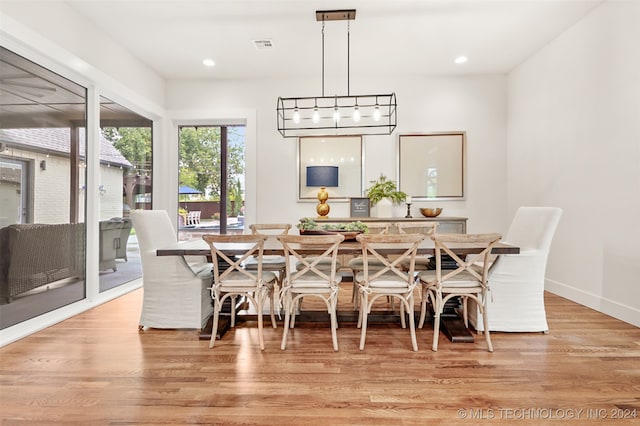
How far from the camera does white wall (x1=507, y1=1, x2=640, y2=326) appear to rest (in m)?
2.87

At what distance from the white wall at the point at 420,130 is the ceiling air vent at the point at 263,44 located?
933mm

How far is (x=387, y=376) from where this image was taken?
197 centimetres

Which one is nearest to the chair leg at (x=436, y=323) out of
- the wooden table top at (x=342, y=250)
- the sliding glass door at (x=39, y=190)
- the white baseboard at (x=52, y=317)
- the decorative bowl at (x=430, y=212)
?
the wooden table top at (x=342, y=250)

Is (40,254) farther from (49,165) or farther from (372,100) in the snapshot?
(372,100)

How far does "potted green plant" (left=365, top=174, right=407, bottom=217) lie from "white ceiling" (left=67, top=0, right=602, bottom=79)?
162cm

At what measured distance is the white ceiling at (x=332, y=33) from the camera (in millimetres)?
3120

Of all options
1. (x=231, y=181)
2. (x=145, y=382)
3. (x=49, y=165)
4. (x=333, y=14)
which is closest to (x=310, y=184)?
(x=231, y=181)

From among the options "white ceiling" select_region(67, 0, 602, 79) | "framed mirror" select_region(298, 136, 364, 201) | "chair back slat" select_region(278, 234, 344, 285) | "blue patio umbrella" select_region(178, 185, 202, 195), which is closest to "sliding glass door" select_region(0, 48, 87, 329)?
"white ceiling" select_region(67, 0, 602, 79)

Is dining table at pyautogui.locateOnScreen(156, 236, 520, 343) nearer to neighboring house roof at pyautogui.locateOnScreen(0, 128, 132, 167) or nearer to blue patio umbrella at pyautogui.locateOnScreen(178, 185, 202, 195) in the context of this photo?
neighboring house roof at pyautogui.locateOnScreen(0, 128, 132, 167)

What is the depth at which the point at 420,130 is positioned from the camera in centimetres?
478

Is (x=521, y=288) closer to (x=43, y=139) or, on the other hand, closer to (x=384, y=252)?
(x=384, y=252)

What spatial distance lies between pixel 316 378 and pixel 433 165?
3.70m

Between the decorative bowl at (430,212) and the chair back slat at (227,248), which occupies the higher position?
the decorative bowl at (430,212)

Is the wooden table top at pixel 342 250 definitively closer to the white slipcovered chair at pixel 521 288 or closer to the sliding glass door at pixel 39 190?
the white slipcovered chair at pixel 521 288
